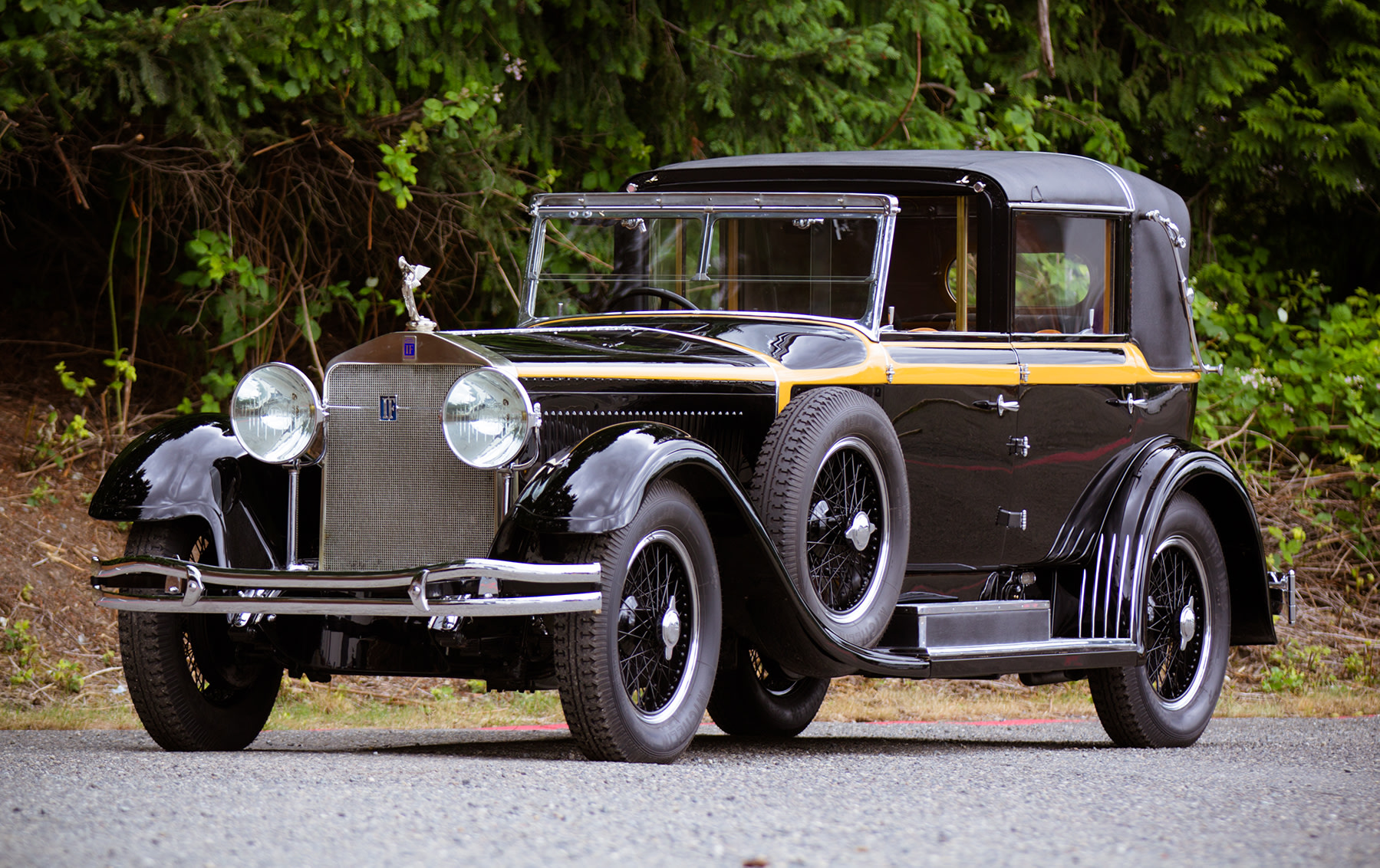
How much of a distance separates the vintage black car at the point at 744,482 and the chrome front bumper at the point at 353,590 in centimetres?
1

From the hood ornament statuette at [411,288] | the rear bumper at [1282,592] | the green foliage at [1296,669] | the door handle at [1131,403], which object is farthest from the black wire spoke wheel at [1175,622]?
the hood ornament statuette at [411,288]

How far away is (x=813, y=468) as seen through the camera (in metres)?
5.49

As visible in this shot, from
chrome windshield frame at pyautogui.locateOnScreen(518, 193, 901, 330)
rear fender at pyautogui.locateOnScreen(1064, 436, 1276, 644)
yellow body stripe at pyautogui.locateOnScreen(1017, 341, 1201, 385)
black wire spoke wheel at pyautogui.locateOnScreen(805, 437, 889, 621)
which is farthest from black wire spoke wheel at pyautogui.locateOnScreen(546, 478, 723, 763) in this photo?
rear fender at pyautogui.locateOnScreen(1064, 436, 1276, 644)

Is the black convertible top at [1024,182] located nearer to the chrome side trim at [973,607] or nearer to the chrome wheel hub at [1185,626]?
the chrome wheel hub at [1185,626]

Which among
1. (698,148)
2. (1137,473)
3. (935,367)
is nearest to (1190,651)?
(1137,473)

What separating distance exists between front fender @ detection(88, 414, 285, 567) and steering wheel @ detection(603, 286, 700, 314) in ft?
5.45

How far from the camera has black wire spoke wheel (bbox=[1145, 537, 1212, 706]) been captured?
7.09m

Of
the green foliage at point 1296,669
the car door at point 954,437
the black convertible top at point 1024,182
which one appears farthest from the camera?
the green foliage at point 1296,669

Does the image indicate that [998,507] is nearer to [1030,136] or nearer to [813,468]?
[813,468]

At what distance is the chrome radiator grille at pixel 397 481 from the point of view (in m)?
5.34

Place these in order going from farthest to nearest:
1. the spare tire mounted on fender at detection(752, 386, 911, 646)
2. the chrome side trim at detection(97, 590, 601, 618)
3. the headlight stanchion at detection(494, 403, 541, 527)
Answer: the spare tire mounted on fender at detection(752, 386, 911, 646) → the headlight stanchion at detection(494, 403, 541, 527) → the chrome side trim at detection(97, 590, 601, 618)

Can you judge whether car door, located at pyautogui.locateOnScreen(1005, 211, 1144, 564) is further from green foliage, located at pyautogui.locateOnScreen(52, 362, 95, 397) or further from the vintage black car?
green foliage, located at pyautogui.locateOnScreen(52, 362, 95, 397)

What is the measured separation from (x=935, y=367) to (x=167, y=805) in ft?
10.8

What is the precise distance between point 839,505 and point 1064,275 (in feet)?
5.67
